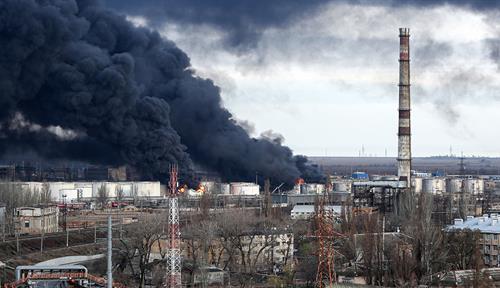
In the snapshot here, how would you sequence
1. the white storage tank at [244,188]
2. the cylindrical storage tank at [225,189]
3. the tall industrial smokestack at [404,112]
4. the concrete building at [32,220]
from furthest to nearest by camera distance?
1. the white storage tank at [244,188]
2. the cylindrical storage tank at [225,189]
3. the tall industrial smokestack at [404,112]
4. the concrete building at [32,220]

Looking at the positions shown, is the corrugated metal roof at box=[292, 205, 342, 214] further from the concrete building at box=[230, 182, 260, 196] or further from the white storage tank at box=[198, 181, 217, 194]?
the concrete building at box=[230, 182, 260, 196]

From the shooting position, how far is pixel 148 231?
135ft

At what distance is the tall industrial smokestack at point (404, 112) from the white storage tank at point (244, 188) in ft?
39.7

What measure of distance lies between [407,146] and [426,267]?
33308mm

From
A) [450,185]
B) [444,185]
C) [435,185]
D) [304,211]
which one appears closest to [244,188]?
[304,211]

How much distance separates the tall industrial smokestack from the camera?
2638 inches

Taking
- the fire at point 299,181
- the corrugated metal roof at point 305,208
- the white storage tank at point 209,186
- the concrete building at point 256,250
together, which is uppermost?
the fire at point 299,181

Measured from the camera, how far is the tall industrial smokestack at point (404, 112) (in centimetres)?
6700

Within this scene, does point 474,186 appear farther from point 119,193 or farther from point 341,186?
point 119,193

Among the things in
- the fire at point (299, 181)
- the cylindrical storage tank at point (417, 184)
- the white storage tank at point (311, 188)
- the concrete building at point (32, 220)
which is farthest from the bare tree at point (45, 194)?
the cylindrical storage tank at point (417, 184)

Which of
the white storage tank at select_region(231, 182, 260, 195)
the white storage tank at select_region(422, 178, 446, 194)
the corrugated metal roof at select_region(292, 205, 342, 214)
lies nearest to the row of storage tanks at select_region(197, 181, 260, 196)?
the white storage tank at select_region(231, 182, 260, 195)

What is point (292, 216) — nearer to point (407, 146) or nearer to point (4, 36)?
point (407, 146)

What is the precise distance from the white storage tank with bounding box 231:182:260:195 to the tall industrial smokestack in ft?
39.7

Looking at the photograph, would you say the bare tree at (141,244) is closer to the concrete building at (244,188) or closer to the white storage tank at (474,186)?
the concrete building at (244,188)
